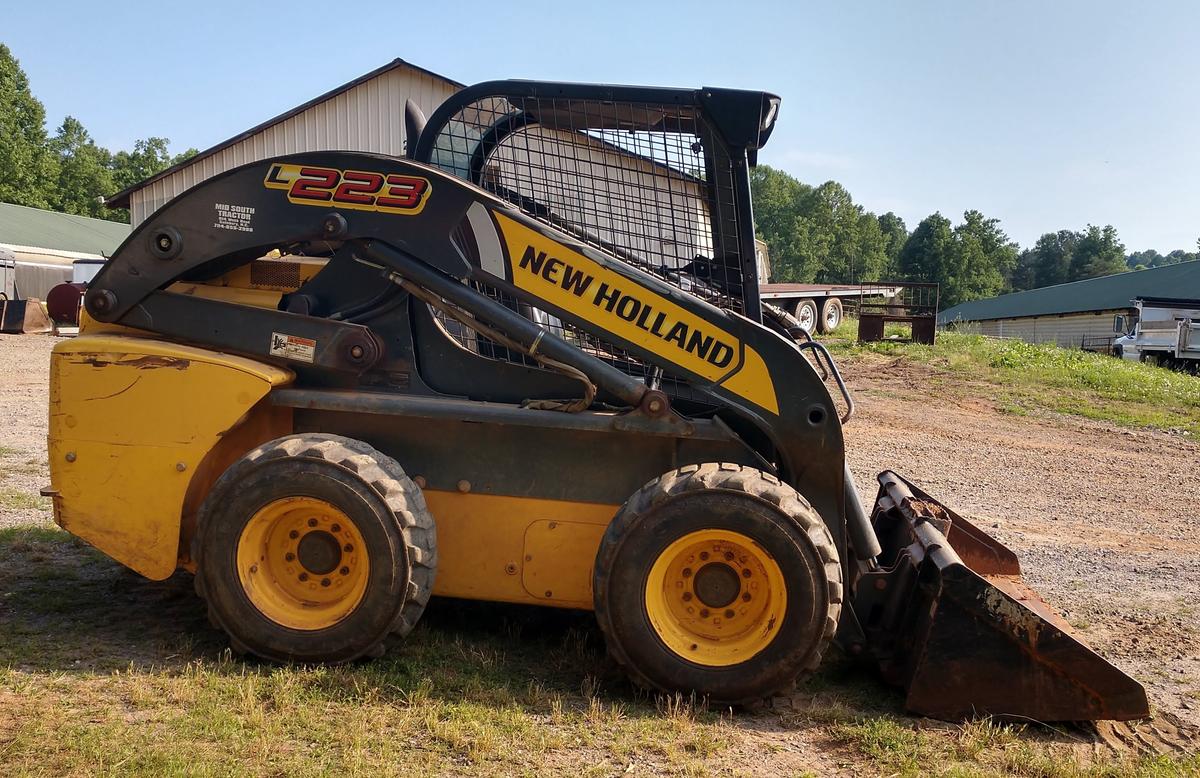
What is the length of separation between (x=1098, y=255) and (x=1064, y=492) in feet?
299

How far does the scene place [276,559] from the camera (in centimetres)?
425

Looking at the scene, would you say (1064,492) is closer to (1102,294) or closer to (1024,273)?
(1102,294)

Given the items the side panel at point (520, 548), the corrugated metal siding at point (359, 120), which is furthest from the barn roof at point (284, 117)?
the side panel at point (520, 548)

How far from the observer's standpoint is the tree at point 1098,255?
3428 inches

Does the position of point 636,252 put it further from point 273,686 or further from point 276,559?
point 273,686

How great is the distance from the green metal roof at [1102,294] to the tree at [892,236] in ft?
127

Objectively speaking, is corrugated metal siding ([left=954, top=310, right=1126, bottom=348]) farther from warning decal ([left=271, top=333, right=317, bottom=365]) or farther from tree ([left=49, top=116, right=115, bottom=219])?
tree ([left=49, top=116, right=115, bottom=219])

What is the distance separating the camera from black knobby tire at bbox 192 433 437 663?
13.1 feet

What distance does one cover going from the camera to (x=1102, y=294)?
48.2m

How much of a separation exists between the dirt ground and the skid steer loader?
2.39 feet

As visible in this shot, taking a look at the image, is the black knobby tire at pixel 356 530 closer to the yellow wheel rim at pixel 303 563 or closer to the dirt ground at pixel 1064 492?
the yellow wheel rim at pixel 303 563

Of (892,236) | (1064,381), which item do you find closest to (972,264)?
(892,236)

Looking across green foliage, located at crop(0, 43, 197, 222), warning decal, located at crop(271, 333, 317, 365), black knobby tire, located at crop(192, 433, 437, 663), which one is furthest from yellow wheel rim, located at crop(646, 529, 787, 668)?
green foliage, located at crop(0, 43, 197, 222)

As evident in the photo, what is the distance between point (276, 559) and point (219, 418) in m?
0.71
